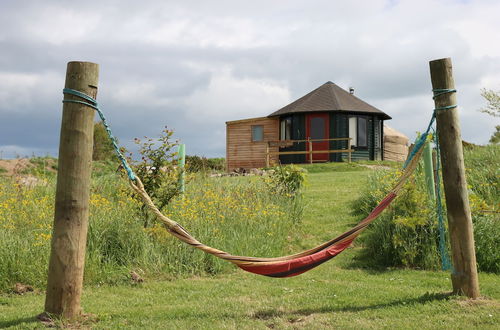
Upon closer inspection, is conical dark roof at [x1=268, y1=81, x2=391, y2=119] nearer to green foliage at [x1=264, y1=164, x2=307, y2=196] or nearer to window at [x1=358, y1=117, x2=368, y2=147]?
window at [x1=358, y1=117, x2=368, y2=147]

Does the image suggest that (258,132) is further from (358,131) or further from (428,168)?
(428,168)

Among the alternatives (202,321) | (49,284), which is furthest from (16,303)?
(202,321)

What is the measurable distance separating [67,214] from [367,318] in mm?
2767

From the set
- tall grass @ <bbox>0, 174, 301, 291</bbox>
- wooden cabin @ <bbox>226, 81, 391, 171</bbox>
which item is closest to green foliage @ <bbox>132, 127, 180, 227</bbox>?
tall grass @ <bbox>0, 174, 301, 291</bbox>

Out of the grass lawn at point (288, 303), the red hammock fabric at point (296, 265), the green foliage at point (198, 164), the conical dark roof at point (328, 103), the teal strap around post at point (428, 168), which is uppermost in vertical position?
the conical dark roof at point (328, 103)

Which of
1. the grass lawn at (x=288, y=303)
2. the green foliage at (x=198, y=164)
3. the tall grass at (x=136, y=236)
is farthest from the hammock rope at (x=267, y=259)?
the green foliage at (x=198, y=164)

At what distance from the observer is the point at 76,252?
4289 mm

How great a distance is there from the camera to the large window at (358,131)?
25.9 metres

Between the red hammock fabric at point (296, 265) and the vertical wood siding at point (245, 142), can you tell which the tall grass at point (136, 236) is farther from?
the vertical wood siding at point (245, 142)

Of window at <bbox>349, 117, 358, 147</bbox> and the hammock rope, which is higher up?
window at <bbox>349, 117, 358, 147</bbox>

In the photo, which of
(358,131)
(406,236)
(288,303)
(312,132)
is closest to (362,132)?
(358,131)

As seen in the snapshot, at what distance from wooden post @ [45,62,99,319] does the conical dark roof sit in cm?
2136

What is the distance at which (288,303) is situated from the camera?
201 inches

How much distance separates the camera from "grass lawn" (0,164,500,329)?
14.6 feet
